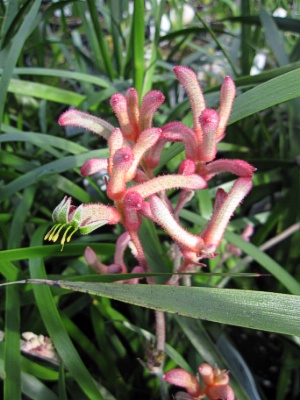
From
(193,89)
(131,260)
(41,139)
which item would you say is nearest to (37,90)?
(41,139)

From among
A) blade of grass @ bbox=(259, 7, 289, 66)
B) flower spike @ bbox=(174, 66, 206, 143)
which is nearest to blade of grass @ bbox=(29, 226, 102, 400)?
flower spike @ bbox=(174, 66, 206, 143)

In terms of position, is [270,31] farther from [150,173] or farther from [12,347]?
[12,347]

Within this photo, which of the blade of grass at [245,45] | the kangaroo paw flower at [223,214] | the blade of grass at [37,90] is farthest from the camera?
the blade of grass at [245,45]

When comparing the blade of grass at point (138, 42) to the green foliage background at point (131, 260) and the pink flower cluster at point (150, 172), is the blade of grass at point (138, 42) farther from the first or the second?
the pink flower cluster at point (150, 172)

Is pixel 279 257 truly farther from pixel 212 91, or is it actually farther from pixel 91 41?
pixel 91 41

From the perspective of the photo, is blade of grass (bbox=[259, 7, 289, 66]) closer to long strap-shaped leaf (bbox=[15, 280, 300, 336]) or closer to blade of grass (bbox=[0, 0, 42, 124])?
blade of grass (bbox=[0, 0, 42, 124])

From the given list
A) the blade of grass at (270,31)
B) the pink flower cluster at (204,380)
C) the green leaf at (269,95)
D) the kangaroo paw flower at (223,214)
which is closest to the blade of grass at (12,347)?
the pink flower cluster at (204,380)
